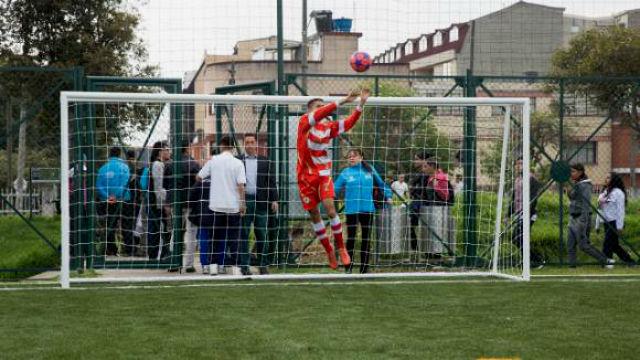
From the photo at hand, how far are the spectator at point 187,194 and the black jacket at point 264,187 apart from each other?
0.77m

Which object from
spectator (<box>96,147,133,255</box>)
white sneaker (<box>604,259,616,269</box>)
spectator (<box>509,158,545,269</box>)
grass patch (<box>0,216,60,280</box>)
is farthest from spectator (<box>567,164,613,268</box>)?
grass patch (<box>0,216,60,280</box>)

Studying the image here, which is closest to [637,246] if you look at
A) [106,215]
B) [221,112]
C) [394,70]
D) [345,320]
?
[221,112]

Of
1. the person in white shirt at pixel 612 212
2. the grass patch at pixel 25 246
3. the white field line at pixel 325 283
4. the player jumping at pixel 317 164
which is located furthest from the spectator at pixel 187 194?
the person in white shirt at pixel 612 212

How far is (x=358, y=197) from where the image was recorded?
13922mm

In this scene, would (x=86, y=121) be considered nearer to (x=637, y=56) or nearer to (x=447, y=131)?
(x=447, y=131)

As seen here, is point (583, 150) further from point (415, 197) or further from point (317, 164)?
point (317, 164)

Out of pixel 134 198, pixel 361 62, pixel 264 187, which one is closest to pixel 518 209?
pixel 361 62

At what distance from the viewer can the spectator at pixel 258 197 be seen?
45.9 ft

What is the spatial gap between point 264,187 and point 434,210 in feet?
9.16

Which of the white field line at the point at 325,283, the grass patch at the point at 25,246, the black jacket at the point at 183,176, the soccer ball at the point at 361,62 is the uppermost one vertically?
the soccer ball at the point at 361,62

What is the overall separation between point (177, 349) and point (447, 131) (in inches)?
361

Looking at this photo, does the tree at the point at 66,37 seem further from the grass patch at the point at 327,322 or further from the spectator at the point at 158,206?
the grass patch at the point at 327,322

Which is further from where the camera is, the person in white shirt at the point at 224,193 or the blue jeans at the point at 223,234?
the blue jeans at the point at 223,234

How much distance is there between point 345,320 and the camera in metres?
8.53
